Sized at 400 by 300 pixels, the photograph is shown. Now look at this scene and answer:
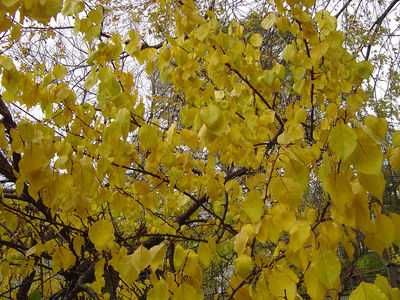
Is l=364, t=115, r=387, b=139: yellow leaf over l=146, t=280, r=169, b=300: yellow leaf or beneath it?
over

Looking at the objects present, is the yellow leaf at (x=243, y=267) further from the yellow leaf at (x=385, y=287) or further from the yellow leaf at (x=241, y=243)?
the yellow leaf at (x=385, y=287)

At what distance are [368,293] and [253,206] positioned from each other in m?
0.36

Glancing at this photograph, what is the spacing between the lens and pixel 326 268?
0.84m

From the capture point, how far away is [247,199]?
3.33 ft

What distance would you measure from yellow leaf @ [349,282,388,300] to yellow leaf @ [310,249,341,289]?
55 mm

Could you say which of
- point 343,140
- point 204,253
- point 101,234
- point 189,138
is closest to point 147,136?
point 189,138

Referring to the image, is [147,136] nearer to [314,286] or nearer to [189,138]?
[189,138]

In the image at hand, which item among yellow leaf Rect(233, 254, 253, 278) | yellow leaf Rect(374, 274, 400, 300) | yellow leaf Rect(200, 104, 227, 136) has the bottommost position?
yellow leaf Rect(374, 274, 400, 300)

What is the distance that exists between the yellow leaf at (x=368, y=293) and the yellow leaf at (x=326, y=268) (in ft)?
0.18

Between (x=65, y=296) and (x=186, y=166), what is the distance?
1529 millimetres

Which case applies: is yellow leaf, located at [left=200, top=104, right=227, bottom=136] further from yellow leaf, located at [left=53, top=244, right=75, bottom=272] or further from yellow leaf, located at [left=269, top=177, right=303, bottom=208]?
yellow leaf, located at [left=53, top=244, right=75, bottom=272]

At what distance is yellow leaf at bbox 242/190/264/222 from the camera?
981mm

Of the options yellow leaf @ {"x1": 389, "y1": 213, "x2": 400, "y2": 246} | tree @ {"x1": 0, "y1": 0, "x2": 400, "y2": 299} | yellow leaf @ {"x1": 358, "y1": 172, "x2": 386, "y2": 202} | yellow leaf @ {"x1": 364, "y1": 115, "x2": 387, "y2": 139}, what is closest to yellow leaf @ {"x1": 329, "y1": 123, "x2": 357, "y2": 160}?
tree @ {"x1": 0, "y1": 0, "x2": 400, "y2": 299}

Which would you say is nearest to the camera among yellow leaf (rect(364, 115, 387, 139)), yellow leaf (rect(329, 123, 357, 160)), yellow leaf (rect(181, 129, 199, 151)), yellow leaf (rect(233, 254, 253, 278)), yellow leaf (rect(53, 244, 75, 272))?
yellow leaf (rect(329, 123, 357, 160))
